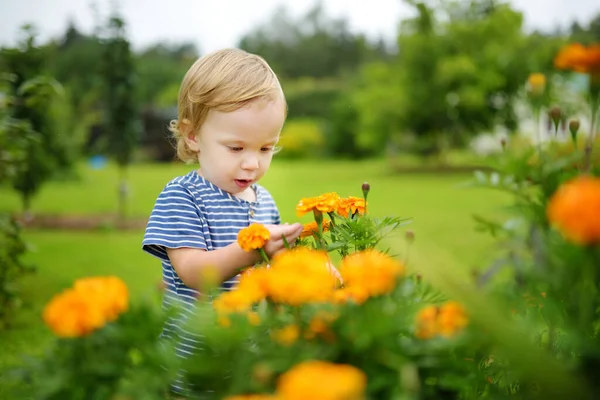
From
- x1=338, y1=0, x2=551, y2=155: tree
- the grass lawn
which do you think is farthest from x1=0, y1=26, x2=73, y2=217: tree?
x1=338, y1=0, x2=551, y2=155: tree

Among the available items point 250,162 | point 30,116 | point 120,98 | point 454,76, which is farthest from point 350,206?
point 454,76

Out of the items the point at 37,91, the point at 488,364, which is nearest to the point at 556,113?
the point at 488,364

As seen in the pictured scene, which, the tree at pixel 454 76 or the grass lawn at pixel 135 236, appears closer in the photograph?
the grass lawn at pixel 135 236

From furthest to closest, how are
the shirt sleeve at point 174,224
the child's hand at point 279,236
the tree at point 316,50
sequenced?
1. the tree at point 316,50
2. the shirt sleeve at point 174,224
3. the child's hand at point 279,236

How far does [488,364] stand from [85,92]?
72.8 feet

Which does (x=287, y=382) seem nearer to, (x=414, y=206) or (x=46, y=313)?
(x=46, y=313)

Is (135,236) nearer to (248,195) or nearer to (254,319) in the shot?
(248,195)

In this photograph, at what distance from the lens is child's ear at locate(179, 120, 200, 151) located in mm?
1855

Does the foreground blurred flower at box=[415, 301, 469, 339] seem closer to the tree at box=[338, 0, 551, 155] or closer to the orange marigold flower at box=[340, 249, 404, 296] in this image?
the orange marigold flower at box=[340, 249, 404, 296]

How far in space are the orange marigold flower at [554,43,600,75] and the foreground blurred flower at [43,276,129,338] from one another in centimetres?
71

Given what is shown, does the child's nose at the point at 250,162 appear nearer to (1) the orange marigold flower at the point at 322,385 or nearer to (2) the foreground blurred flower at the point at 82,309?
(2) the foreground blurred flower at the point at 82,309

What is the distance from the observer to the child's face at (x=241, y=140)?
1.67 meters

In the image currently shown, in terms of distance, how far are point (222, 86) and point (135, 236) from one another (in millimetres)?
5623

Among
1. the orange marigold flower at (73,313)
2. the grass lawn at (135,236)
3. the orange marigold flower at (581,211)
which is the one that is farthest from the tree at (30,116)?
the orange marigold flower at (581,211)
